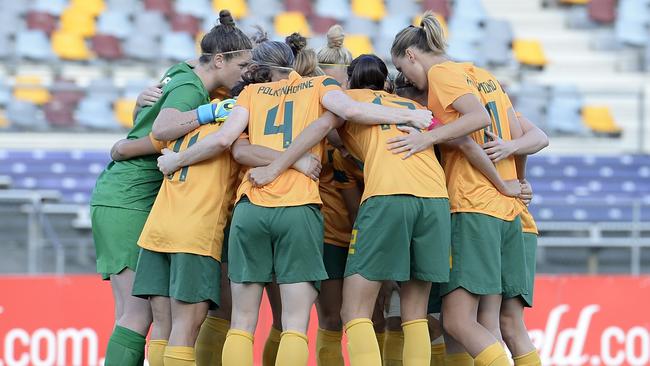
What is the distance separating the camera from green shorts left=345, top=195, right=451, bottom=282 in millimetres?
5281

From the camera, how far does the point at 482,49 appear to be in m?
15.8

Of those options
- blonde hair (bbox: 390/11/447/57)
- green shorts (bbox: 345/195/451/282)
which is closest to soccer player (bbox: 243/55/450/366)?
green shorts (bbox: 345/195/451/282)

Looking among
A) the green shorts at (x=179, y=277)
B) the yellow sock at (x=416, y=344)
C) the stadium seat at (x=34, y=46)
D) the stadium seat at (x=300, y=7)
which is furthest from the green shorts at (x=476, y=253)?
the stadium seat at (x=300, y=7)

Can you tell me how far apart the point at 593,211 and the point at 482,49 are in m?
4.65

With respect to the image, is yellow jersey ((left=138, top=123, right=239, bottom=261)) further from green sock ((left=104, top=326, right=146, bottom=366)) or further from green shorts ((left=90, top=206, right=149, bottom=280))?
green sock ((left=104, top=326, right=146, bottom=366))

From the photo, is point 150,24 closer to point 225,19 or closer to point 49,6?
point 49,6

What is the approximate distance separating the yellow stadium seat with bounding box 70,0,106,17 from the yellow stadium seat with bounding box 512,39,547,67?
5955 mm

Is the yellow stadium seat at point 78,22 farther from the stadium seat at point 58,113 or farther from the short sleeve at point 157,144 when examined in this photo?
the short sleeve at point 157,144

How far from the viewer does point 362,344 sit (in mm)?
5246

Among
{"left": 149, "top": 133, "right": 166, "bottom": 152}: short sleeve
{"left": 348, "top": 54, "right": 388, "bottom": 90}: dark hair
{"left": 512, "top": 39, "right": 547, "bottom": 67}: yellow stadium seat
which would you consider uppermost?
{"left": 512, "top": 39, "right": 547, "bottom": 67}: yellow stadium seat

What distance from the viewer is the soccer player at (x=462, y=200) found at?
5371 mm

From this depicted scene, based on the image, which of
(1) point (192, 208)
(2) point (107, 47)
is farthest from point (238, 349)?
(2) point (107, 47)

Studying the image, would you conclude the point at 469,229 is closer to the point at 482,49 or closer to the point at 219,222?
the point at 219,222

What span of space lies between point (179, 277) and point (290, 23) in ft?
34.7
